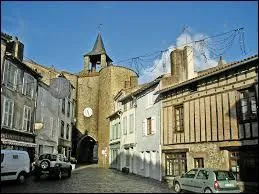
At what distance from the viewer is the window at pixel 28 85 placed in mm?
23394

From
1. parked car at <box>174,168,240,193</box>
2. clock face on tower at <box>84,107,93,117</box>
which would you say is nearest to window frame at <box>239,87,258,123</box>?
parked car at <box>174,168,240,193</box>

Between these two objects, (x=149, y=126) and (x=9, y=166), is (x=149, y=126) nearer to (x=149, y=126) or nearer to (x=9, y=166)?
(x=149, y=126)

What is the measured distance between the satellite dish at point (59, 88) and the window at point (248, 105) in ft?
60.8

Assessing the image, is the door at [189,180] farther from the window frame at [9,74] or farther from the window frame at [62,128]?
the window frame at [62,128]

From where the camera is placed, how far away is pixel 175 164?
1942 cm

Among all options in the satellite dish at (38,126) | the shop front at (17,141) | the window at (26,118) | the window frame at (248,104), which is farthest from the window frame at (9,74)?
the window frame at (248,104)

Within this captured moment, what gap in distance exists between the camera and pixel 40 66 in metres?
38.1

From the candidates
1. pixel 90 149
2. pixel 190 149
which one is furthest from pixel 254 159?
pixel 90 149

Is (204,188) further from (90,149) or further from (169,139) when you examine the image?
(90,149)

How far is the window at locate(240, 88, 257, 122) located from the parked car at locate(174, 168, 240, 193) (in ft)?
9.78

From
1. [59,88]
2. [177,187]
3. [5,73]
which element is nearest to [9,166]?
[5,73]

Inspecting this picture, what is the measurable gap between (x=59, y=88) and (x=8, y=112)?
437 inches

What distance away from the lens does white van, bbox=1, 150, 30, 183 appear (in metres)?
14.8

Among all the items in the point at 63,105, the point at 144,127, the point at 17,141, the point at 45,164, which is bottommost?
the point at 45,164
